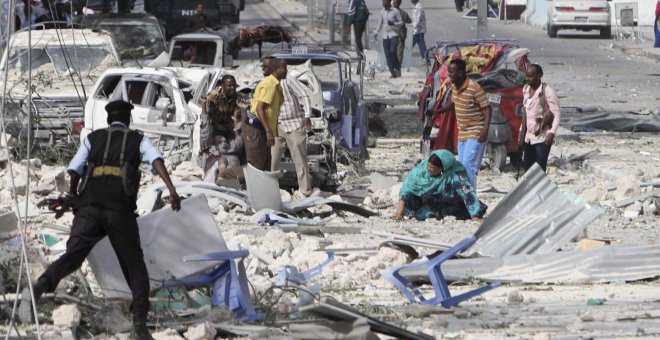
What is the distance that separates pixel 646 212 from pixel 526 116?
1637 millimetres

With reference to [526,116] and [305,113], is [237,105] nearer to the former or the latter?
[305,113]

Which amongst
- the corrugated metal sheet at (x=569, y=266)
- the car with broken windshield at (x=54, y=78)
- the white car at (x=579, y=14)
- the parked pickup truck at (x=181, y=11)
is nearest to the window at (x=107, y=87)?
the car with broken windshield at (x=54, y=78)

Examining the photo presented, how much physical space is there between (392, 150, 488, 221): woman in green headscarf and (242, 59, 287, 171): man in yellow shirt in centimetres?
207

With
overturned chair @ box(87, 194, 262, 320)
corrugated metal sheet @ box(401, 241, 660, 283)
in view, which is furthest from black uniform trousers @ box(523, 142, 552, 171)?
overturned chair @ box(87, 194, 262, 320)

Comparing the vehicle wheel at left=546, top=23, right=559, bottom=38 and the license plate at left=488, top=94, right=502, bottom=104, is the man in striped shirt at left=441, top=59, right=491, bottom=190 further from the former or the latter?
the vehicle wheel at left=546, top=23, right=559, bottom=38

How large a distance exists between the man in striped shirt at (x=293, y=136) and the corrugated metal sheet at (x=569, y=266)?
5.11 metres

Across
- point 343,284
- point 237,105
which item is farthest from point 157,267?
point 237,105

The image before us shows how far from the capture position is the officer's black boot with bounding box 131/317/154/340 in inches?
340

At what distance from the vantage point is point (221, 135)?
16.5 meters

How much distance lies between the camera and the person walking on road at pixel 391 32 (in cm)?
3157

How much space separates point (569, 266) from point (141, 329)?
3787 mm

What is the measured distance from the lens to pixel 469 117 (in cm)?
1513

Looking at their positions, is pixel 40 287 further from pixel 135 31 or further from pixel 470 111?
pixel 135 31

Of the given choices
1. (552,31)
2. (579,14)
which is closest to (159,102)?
(579,14)
